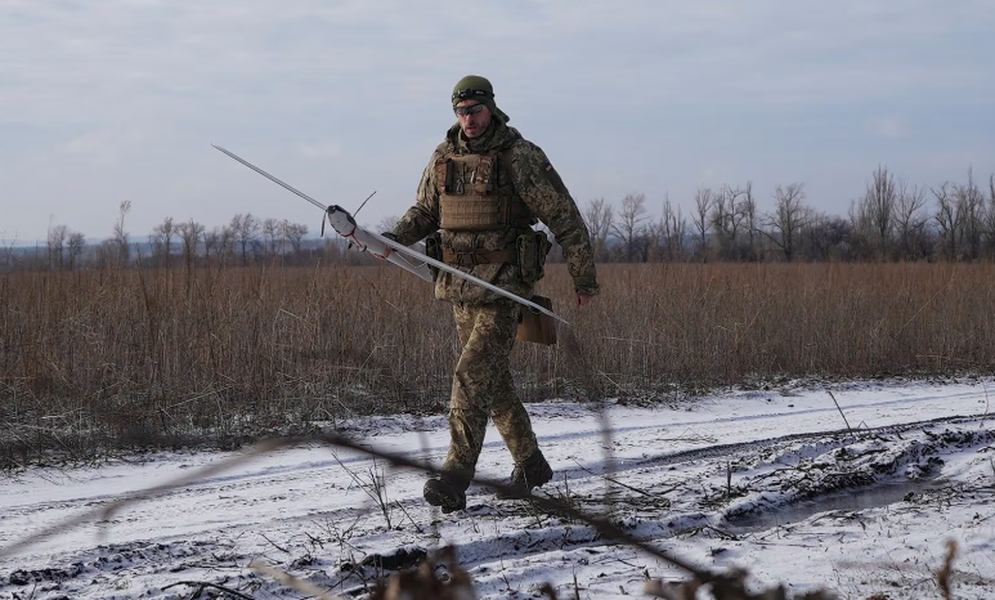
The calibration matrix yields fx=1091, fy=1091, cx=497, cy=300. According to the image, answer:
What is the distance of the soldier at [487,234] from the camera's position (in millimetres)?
4883

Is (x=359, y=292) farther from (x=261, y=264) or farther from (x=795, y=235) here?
(x=795, y=235)

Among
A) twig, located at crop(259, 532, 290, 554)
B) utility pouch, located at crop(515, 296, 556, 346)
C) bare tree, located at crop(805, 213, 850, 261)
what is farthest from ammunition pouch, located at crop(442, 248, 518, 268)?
bare tree, located at crop(805, 213, 850, 261)

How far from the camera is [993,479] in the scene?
5.18 m

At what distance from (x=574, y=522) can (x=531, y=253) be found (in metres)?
1.23

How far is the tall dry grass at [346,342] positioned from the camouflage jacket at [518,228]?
632 mm

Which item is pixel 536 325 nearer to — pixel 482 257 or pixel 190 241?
pixel 482 257

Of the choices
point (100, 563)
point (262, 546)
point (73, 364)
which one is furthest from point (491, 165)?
point (73, 364)

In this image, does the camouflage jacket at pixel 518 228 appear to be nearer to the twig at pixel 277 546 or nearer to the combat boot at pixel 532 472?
the combat boot at pixel 532 472

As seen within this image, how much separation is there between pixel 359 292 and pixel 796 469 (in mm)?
4282

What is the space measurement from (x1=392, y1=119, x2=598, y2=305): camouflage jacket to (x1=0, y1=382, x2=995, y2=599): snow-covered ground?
0.82 meters

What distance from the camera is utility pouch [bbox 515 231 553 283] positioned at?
4.88 metres

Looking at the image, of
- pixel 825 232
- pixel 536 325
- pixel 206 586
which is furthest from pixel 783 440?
pixel 825 232

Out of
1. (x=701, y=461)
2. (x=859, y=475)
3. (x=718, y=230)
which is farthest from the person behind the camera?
(x=718, y=230)

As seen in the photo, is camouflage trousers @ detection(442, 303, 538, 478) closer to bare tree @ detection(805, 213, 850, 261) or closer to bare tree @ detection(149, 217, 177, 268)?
bare tree @ detection(149, 217, 177, 268)
